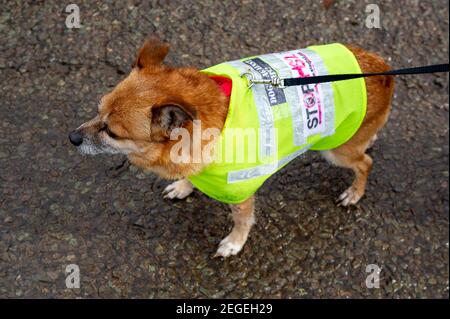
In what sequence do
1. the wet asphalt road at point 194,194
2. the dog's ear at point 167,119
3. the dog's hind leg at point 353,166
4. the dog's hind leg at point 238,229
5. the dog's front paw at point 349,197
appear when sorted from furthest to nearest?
the dog's front paw at point 349,197 → the dog's hind leg at point 353,166 → the wet asphalt road at point 194,194 → the dog's hind leg at point 238,229 → the dog's ear at point 167,119

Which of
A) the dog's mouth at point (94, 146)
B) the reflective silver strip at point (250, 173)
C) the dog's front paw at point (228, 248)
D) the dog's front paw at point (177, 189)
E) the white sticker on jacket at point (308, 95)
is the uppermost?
the white sticker on jacket at point (308, 95)

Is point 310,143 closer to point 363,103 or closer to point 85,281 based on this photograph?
point 363,103

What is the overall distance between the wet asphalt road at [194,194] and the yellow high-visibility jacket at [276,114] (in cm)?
84

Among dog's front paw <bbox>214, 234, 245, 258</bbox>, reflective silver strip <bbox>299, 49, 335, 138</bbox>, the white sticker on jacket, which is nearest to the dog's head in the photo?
the white sticker on jacket

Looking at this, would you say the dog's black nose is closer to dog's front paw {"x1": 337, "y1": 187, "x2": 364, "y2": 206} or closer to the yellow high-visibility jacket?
the yellow high-visibility jacket

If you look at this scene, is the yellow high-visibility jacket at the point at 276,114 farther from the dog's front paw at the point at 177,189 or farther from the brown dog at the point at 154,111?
the dog's front paw at the point at 177,189

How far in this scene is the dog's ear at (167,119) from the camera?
9.27ft

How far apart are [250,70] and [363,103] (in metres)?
0.83

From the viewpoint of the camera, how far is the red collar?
3.25 meters

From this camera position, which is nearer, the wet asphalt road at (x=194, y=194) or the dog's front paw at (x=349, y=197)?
the wet asphalt road at (x=194, y=194)

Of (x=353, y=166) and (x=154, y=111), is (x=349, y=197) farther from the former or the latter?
(x=154, y=111)

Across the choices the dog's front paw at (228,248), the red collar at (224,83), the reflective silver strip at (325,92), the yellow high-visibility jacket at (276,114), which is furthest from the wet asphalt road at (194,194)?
the red collar at (224,83)

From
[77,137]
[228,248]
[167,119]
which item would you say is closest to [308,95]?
[167,119]

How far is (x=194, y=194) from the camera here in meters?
4.31
